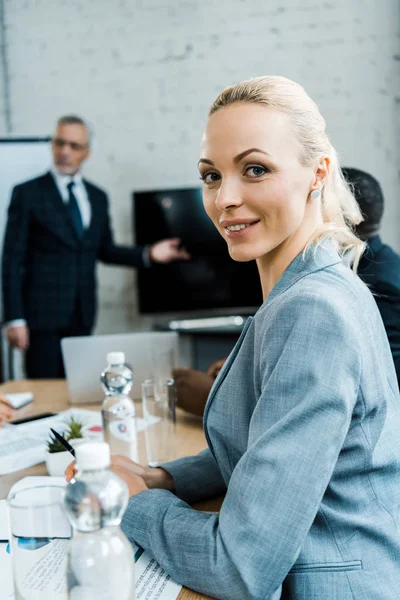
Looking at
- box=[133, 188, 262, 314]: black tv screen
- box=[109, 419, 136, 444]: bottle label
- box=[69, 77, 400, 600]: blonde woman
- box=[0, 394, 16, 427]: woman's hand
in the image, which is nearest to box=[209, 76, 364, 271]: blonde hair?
box=[69, 77, 400, 600]: blonde woman

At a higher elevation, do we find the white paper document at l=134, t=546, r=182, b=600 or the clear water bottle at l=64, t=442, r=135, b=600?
the clear water bottle at l=64, t=442, r=135, b=600

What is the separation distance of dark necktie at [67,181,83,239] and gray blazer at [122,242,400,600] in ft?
8.76

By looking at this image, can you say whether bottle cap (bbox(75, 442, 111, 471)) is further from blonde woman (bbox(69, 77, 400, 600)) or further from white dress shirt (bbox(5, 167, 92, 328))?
white dress shirt (bbox(5, 167, 92, 328))

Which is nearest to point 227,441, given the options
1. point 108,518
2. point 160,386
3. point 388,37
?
point 108,518

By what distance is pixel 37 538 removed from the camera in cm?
70

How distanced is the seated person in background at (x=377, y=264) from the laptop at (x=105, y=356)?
0.58 m

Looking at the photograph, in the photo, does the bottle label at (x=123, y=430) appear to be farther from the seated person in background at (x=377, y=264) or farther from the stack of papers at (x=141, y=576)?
the seated person in background at (x=377, y=264)

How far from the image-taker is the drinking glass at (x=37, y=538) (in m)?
0.68

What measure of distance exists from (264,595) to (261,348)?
11.5 inches

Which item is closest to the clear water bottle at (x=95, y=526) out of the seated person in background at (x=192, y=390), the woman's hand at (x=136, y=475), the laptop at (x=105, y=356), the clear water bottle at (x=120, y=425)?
the woman's hand at (x=136, y=475)

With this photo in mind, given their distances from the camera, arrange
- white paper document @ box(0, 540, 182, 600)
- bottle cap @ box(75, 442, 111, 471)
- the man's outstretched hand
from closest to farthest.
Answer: bottle cap @ box(75, 442, 111, 471) → white paper document @ box(0, 540, 182, 600) → the man's outstretched hand

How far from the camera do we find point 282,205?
3.14 ft

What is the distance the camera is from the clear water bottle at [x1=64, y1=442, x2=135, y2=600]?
63 cm

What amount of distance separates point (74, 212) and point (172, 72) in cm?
114
